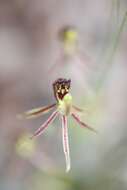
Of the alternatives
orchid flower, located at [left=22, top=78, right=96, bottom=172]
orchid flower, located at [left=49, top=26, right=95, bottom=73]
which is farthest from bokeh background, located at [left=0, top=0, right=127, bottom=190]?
orchid flower, located at [left=22, top=78, right=96, bottom=172]

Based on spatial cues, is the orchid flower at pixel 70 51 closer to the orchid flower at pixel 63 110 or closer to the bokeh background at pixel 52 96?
the bokeh background at pixel 52 96

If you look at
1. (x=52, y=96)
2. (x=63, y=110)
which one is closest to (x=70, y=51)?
(x=52, y=96)

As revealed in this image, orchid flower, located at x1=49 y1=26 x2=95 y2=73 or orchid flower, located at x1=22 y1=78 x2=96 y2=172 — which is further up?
orchid flower, located at x1=49 y1=26 x2=95 y2=73

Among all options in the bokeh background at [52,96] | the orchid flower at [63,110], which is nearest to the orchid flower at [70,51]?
the bokeh background at [52,96]

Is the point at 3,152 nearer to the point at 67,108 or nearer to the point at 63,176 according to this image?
the point at 63,176

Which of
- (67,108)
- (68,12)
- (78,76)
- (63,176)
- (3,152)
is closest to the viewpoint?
(67,108)

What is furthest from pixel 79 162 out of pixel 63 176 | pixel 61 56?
pixel 61 56

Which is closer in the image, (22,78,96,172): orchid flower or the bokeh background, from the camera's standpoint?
(22,78,96,172): orchid flower

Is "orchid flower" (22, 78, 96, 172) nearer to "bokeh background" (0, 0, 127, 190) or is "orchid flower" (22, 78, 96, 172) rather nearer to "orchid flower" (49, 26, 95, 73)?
Answer: "bokeh background" (0, 0, 127, 190)

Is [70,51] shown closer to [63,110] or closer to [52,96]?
[52,96]
